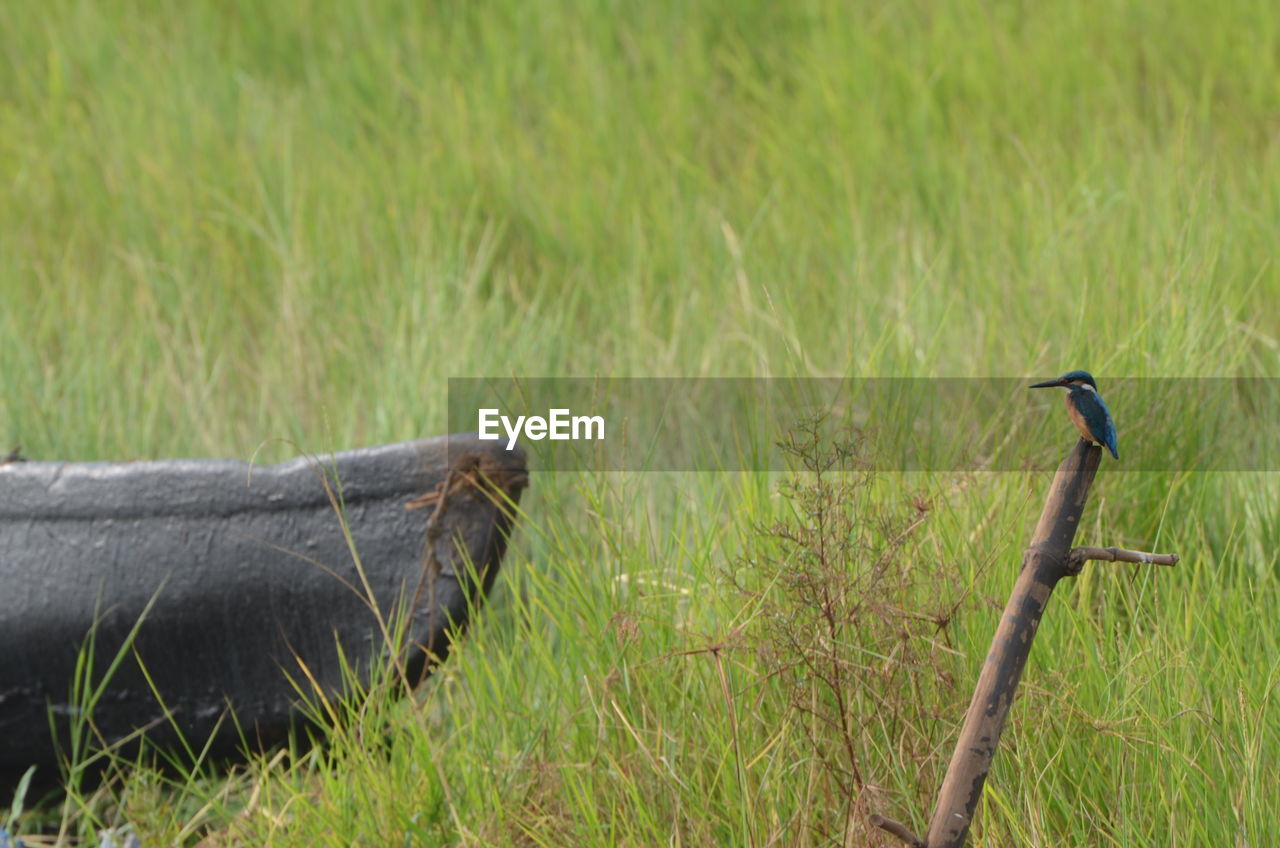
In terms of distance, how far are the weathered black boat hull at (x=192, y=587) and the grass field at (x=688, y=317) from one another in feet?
0.42

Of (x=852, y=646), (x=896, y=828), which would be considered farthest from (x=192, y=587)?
(x=896, y=828)

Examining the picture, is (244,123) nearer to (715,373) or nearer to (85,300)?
(85,300)

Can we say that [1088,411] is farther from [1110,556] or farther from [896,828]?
[896,828]

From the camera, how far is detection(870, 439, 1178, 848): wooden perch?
1.07 metres

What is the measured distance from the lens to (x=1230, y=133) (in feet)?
11.8

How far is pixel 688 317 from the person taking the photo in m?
3.16

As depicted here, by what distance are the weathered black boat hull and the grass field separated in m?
0.13

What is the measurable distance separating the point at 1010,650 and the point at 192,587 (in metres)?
1.55

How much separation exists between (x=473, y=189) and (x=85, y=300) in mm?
1014

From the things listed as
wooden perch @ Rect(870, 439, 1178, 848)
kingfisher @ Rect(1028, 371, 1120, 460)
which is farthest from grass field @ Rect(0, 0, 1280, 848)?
kingfisher @ Rect(1028, 371, 1120, 460)

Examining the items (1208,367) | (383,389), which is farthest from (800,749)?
(383,389)

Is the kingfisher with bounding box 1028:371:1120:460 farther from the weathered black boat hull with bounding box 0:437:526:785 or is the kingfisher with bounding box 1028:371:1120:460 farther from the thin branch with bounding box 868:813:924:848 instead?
the weathered black boat hull with bounding box 0:437:526:785

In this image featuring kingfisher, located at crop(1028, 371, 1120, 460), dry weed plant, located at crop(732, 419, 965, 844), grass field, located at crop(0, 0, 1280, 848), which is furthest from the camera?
grass field, located at crop(0, 0, 1280, 848)

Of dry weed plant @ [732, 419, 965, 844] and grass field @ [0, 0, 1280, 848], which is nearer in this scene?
dry weed plant @ [732, 419, 965, 844]
